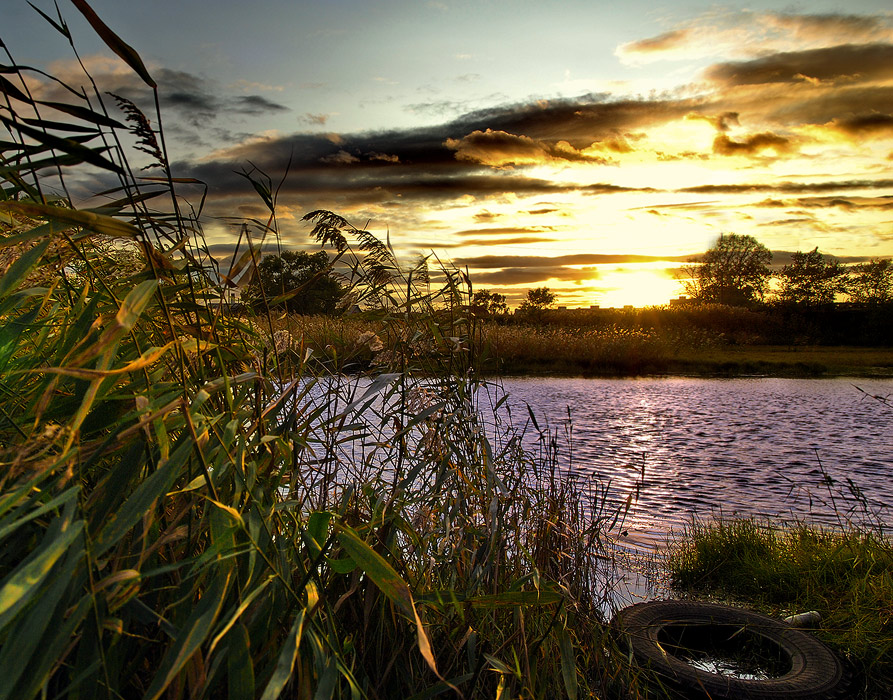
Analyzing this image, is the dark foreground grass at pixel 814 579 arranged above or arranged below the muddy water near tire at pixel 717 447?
above

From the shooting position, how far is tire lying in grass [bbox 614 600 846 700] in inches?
99.6

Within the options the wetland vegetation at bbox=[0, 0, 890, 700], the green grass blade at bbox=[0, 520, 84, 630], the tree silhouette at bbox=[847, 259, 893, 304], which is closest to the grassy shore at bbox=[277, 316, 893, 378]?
the wetland vegetation at bbox=[0, 0, 890, 700]

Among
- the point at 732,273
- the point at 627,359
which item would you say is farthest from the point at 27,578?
the point at 732,273

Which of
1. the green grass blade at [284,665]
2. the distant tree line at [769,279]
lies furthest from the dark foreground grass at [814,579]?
the distant tree line at [769,279]

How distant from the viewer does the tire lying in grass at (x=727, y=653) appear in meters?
2.53

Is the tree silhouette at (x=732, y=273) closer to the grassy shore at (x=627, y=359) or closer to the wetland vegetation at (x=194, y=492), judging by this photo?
the grassy shore at (x=627, y=359)

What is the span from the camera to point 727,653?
3.16 metres

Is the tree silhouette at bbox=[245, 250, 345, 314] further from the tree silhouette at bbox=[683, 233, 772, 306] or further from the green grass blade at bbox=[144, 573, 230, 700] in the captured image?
the tree silhouette at bbox=[683, 233, 772, 306]

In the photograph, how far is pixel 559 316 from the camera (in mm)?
36469

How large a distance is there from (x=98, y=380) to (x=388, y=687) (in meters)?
1.24

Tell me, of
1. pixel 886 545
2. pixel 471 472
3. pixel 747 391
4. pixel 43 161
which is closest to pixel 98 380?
pixel 43 161

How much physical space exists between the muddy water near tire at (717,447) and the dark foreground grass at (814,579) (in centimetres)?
36

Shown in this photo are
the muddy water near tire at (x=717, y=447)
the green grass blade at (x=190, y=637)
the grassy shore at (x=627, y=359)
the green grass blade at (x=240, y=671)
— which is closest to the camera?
the green grass blade at (x=190, y=637)

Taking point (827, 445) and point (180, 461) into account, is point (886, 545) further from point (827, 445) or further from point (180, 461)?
point (827, 445)
